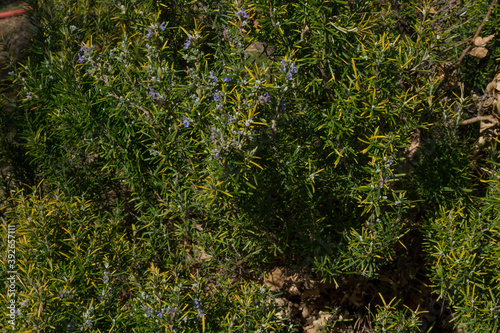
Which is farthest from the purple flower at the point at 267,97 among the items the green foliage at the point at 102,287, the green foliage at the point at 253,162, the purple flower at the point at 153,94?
the green foliage at the point at 102,287

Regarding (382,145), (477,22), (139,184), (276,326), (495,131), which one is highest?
(477,22)

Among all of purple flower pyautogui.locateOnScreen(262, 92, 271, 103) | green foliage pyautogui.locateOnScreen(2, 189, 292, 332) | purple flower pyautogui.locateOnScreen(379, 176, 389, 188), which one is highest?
purple flower pyautogui.locateOnScreen(262, 92, 271, 103)

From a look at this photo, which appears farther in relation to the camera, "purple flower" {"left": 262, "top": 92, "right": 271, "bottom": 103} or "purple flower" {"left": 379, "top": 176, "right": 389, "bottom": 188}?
"purple flower" {"left": 379, "top": 176, "right": 389, "bottom": 188}

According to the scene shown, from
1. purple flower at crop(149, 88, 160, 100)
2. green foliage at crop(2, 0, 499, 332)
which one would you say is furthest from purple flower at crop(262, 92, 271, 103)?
purple flower at crop(149, 88, 160, 100)

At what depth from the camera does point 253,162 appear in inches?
81.6

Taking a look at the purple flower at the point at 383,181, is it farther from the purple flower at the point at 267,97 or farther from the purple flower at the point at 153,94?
the purple flower at the point at 153,94

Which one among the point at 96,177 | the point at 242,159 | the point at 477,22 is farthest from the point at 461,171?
the point at 96,177

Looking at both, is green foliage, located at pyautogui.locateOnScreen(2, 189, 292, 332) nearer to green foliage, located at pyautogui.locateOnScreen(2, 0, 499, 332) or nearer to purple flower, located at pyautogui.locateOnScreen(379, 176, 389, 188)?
green foliage, located at pyautogui.locateOnScreen(2, 0, 499, 332)

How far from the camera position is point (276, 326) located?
2.44 metres

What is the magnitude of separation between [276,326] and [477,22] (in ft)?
8.42

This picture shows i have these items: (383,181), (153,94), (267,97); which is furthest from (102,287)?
(383,181)

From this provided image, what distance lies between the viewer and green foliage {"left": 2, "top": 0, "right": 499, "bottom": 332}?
7.61 ft

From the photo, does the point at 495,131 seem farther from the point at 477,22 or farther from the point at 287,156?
the point at 287,156

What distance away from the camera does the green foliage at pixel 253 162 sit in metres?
2.32
